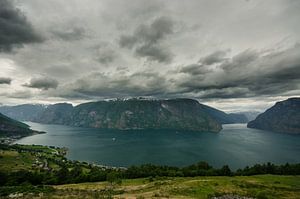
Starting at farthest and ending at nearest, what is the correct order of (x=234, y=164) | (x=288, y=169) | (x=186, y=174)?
(x=234, y=164) → (x=288, y=169) → (x=186, y=174)

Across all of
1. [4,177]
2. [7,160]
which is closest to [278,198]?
[4,177]

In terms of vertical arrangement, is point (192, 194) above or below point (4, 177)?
above

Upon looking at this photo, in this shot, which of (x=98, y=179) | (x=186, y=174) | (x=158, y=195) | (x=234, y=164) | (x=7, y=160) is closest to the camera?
(x=158, y=195)

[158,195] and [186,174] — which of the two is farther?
[186,174]

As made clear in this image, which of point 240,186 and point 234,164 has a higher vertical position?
point 240,186

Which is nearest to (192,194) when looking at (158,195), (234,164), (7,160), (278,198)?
(158,195)

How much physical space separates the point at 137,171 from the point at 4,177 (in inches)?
2220

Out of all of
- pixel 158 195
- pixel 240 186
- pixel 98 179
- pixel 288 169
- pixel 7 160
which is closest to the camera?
pixel 158 195

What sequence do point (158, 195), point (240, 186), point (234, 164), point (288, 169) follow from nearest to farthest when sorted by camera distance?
1. point (158, 195)
2. point (240, 186)
3. point (288, 169)
4. point (234, 164)

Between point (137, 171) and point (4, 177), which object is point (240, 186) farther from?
point (4, 177)

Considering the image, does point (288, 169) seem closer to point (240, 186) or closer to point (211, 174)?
point (211, 174)

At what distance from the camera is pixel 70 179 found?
325 feet

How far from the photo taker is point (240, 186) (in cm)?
7056

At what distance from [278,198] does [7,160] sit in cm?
18767
